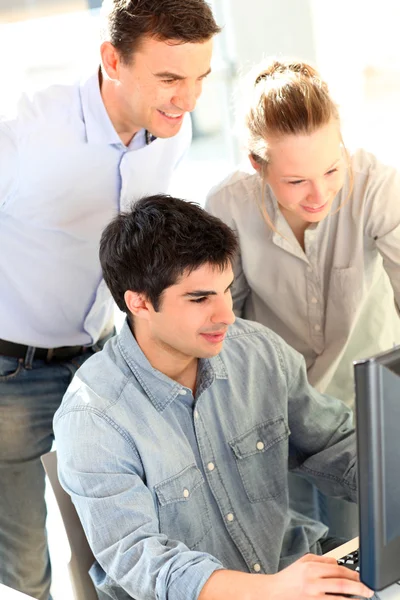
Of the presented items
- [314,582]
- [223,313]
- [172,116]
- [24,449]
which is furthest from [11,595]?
[172,116]

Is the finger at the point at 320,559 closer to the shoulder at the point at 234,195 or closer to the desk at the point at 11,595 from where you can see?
the desk at the point at 11,595

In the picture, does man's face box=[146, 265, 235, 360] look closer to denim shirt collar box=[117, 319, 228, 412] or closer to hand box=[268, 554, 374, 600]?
denim shirt collar box=[117, 319, 228, 412]

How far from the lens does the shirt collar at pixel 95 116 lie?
183 cm

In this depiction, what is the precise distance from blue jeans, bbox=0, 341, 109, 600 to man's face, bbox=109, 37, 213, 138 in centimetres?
58

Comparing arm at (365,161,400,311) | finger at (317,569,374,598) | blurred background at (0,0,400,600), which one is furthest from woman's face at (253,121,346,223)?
blurred background at (0,0,400,600)

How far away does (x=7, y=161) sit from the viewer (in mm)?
1745

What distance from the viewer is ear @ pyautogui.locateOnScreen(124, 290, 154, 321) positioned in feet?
5.15

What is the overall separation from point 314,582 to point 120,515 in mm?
330

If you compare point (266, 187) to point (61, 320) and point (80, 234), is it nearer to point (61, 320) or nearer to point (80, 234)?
point (80, 234)

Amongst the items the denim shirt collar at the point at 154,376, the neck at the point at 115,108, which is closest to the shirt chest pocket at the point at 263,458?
the denim shirt collar at the point at 154,376

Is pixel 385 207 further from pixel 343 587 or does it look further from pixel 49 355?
pixel 343 587

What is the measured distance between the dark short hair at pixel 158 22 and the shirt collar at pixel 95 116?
0.14 meters

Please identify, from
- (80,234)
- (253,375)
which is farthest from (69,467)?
(80,234)

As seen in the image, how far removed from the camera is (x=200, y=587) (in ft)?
4.15
